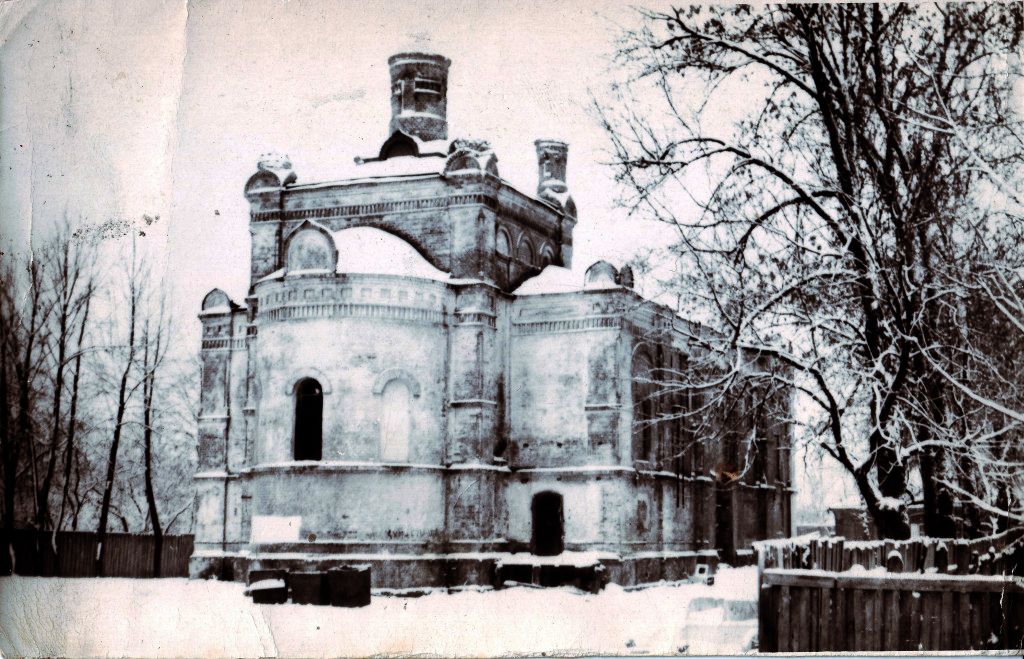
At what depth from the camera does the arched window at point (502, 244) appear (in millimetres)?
24125

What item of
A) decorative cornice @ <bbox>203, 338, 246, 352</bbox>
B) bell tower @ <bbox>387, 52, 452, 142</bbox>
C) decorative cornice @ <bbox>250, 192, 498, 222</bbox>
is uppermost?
bell tower @ <bbox>387, 52, 452, 142</bbox>

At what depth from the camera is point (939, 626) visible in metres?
11.3

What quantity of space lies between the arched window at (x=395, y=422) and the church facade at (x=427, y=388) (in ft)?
0.12

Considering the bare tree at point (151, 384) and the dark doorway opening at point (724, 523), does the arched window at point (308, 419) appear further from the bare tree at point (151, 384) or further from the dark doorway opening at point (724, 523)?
the dark doorway opening at point (724, 523)

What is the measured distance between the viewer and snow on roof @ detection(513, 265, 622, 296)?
932 inches

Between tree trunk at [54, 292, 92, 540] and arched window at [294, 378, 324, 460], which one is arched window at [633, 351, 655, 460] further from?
tree trunk at [54, 292, 92, 540]

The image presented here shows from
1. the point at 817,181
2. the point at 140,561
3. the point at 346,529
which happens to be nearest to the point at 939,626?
the point at 817,181

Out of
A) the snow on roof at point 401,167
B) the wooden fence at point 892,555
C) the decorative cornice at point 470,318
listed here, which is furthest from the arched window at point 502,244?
the wooden fence at point 892,555

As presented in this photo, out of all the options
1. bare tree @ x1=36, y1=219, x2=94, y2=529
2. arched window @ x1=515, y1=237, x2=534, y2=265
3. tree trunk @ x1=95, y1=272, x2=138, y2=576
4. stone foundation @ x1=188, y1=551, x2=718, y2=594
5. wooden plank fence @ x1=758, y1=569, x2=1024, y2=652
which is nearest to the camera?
wooden plank fence @ x1=758, y1=569, x2=1024, y2=652

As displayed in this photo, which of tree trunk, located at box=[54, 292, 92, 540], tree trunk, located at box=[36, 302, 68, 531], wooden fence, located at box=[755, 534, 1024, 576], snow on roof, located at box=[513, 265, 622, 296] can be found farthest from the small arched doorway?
wooden fence, located at box=[755, 534, 1024, 576]

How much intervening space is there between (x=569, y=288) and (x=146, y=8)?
11.1 meters

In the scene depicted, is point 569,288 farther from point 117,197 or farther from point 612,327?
point 117,197

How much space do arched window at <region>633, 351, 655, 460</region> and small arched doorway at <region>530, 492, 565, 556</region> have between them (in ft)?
5.83

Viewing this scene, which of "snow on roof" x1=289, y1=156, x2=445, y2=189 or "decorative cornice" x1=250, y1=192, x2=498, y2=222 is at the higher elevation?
"snow on roof" x1=289, y1=156, x2=445, y2=189
